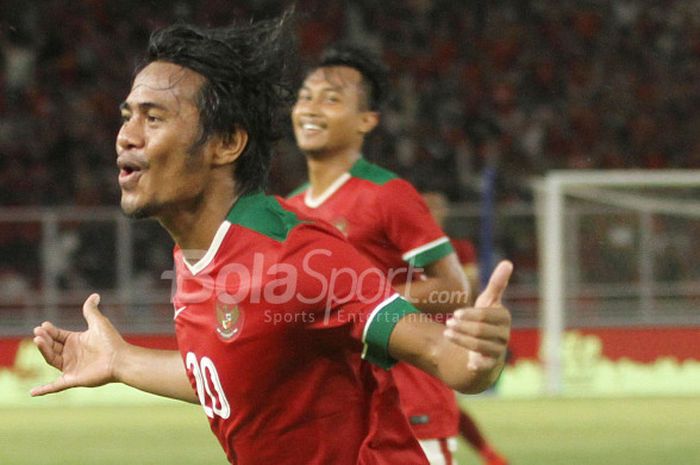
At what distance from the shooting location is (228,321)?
3029mm

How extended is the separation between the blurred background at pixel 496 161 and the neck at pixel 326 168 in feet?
16.9

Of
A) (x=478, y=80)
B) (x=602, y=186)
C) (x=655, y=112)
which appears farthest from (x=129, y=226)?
(x=655, y=112)

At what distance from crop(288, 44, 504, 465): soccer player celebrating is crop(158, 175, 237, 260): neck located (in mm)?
1915

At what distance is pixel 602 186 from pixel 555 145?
3.59m

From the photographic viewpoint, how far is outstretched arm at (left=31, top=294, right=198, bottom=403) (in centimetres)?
344

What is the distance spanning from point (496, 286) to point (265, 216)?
32.4 inches

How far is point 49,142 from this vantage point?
16.3m

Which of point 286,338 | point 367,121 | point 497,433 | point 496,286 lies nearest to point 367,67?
point 367,121

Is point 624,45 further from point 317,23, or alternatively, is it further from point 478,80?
point 317,23

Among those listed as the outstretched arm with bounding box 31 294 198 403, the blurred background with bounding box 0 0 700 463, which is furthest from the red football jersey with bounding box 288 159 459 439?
the blurred background with bounding box 0 0 700 463

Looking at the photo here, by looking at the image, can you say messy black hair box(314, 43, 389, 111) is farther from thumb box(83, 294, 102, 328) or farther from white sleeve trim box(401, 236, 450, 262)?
thumb box(83, 294, 102, 328)

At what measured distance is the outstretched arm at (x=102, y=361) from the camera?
3436 mm

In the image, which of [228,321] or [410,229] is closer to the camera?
[228,321]

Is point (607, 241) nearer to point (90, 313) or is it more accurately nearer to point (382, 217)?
point (382, 217)
